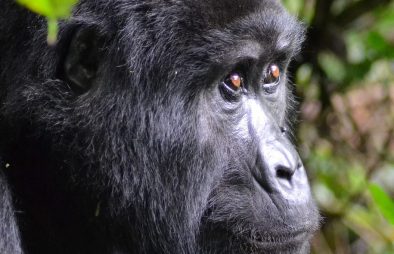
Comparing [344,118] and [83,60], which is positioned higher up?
[83,60]

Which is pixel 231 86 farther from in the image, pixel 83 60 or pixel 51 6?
pixel 51 6

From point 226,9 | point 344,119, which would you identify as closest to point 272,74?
point 226,9

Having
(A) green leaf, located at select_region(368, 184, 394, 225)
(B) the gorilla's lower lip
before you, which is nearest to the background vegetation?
(A) green leaf, located at select_region(368, 184, 394, 225)

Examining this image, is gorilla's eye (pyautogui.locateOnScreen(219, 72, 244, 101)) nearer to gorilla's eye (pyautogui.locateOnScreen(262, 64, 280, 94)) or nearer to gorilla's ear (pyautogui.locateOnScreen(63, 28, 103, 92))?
gorilla's eye (pyautogui.locateOnScreen(262, 64, 280, 94))

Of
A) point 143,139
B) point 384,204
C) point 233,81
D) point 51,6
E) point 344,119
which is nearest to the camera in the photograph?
point 51,6

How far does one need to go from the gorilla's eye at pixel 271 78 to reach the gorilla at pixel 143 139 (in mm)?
273

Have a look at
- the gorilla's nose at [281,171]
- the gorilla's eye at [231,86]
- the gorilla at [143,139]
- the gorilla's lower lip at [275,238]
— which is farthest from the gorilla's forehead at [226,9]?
the gorilla's lower lip at [275,238]

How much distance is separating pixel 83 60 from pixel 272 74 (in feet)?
2.84

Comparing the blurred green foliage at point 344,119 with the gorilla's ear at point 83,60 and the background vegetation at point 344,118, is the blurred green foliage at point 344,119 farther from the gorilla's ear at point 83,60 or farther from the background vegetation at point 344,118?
the gorilla's ear at point 83,60

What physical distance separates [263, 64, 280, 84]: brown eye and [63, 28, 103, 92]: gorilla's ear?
78 cm

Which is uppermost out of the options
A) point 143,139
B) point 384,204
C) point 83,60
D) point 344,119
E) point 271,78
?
point 83,60

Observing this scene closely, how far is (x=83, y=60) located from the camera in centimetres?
318

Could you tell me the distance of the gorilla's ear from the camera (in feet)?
10.3

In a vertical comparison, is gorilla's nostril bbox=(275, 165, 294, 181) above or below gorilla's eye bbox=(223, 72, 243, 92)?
below
